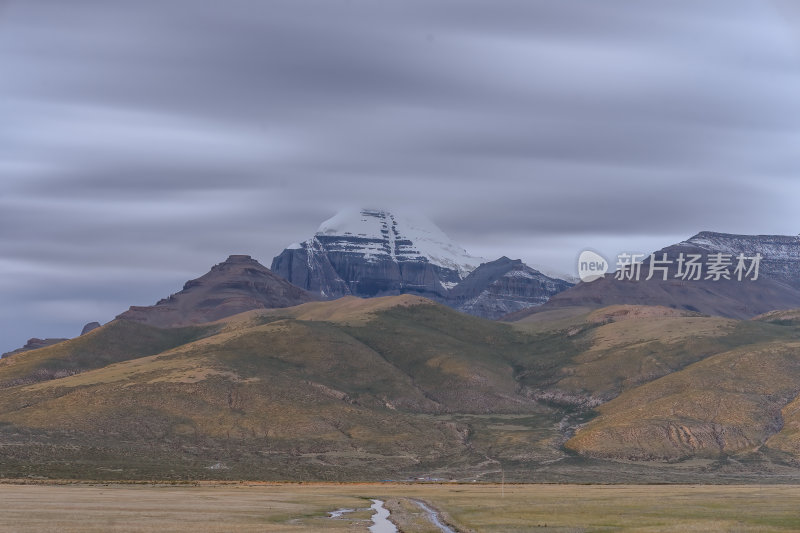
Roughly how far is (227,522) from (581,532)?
29148 millimetres

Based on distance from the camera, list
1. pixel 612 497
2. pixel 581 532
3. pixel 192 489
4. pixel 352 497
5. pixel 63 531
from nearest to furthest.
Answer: pixel 63 531
pixel 581 532
pixel 612 497
pixel 352 497
pixel 192 489

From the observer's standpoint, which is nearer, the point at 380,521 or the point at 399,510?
the point at 380,521

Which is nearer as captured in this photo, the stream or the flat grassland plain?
the flat grassland plain

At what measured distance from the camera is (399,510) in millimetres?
115500

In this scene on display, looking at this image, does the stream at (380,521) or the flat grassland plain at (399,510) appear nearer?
the flat grassland plain at (399,510)

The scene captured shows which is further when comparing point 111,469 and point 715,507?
point 111,469

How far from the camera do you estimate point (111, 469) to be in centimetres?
19475

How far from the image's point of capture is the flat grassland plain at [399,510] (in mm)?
86812

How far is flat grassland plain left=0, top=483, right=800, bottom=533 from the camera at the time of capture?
285 ft

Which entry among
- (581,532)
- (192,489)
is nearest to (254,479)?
(192,489)

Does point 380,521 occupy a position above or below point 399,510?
above

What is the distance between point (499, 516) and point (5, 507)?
148 feet

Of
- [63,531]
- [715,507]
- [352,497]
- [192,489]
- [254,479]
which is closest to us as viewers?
[63,531]

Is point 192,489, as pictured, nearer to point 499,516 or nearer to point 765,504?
point 499,516
